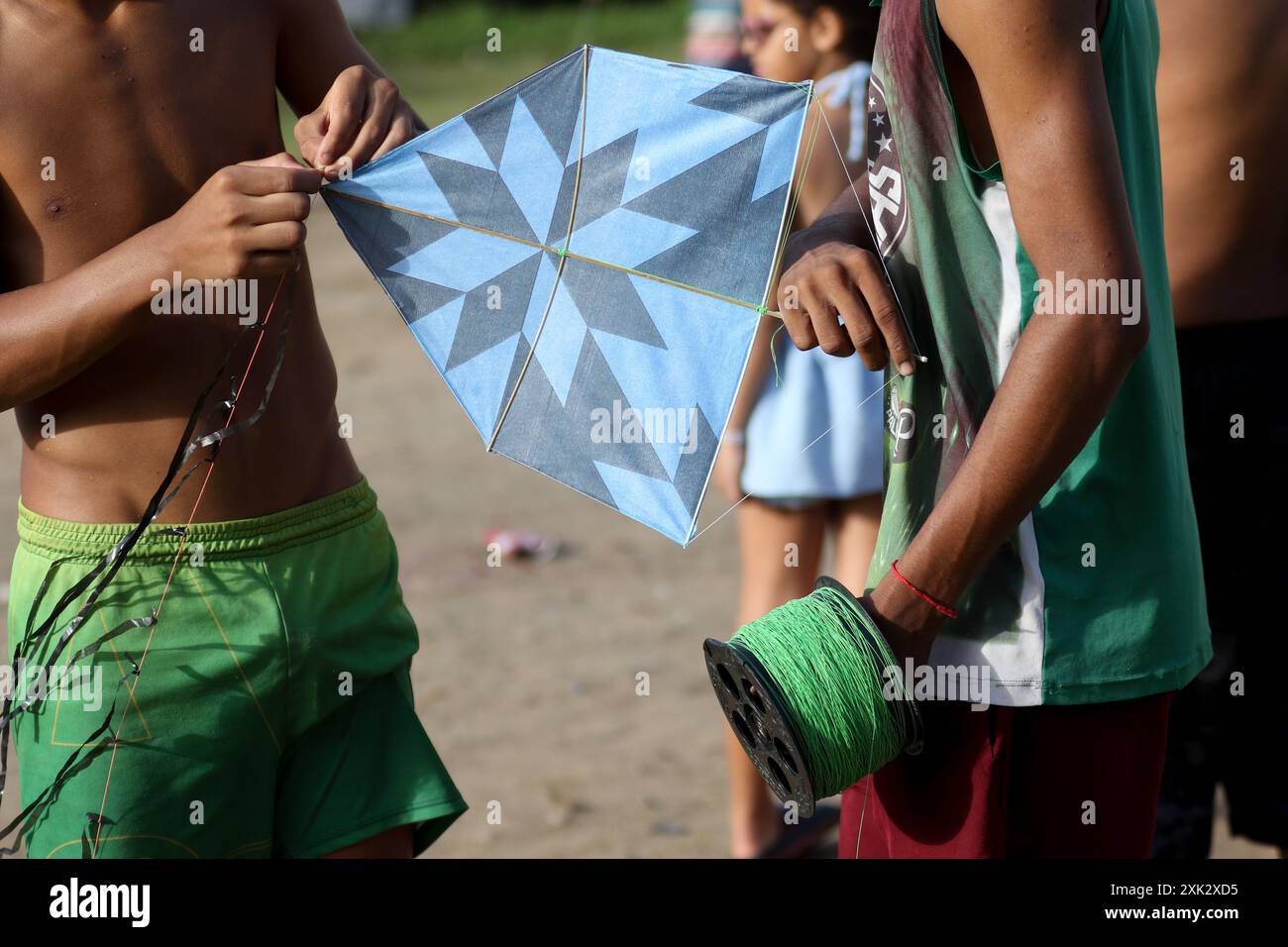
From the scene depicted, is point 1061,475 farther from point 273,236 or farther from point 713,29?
point 713,29

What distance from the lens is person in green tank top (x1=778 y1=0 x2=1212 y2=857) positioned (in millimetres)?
1531

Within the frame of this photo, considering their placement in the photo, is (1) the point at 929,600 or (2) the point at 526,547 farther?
(2) the point at 526,547

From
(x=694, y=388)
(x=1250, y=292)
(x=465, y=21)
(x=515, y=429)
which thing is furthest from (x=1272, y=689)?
(x=465, y=21)

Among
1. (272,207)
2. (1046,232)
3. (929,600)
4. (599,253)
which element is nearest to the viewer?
(1046,232)

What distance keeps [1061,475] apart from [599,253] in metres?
0.76

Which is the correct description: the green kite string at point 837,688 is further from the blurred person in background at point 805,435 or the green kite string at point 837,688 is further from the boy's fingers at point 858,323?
the blurred person in background at point 805,435

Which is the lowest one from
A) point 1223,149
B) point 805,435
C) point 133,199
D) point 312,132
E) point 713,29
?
point 805,435

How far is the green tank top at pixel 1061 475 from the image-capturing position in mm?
1700

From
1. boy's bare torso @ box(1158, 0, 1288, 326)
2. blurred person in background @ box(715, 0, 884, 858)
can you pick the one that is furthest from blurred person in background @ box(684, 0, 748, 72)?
boy's bare torso @ box(1158, 0, 1288, 326)

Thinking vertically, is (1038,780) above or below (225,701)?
below

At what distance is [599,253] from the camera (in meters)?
2.07

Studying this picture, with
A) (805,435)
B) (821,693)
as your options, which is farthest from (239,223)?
(805,435)

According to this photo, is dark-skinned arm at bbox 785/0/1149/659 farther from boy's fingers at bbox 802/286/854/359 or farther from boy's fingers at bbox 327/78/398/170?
boy's fingers at bbox 327/78/398/170

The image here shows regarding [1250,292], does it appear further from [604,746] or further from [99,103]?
[604,746]
